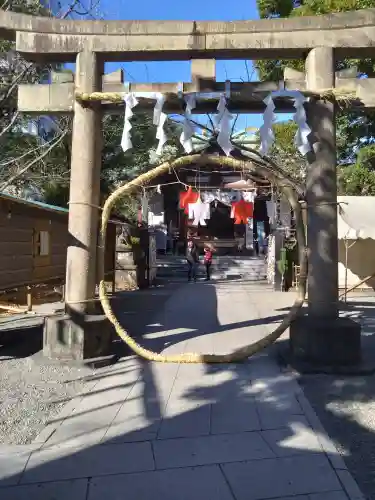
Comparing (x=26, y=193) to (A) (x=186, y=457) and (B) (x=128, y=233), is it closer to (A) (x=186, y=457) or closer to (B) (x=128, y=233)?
(B) (x=128, y=233)

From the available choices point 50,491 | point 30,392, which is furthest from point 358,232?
point 50,491

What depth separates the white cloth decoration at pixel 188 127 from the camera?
6750 millimetres

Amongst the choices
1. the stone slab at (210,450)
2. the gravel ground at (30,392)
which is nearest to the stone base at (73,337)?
the gravel ground at (30,392)

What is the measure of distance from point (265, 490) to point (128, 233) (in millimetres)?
15515

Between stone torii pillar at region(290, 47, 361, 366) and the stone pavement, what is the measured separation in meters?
1.00

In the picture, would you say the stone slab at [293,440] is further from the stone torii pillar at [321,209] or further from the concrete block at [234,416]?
the stone torii pillar at [321,209]

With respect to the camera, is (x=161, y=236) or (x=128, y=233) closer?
(x=128, y=233)

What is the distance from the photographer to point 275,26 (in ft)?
22.3

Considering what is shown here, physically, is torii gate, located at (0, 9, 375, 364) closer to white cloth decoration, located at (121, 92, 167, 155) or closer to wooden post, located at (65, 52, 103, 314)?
wooden post, located at (65, 52, 103, 314)

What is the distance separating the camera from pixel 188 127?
6.87 meters

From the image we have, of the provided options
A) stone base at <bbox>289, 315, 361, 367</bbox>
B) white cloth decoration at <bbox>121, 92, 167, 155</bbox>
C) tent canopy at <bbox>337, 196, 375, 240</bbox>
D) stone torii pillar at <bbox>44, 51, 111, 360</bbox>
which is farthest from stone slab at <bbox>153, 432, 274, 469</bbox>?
tent canopy at <bbox>337, 196, 375, 240</bbox>

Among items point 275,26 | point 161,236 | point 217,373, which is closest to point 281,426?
point 217,373

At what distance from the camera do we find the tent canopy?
45.9 ft

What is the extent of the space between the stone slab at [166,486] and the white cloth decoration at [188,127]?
4.61 meters
